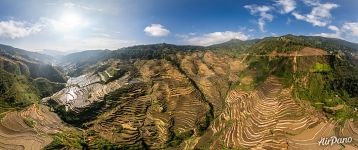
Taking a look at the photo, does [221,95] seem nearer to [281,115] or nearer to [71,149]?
[281,115]

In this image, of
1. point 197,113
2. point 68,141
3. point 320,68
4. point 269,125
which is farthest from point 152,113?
point 320,68

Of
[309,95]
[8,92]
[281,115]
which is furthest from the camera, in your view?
[8,92]

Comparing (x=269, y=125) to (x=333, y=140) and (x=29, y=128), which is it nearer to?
(x=333, y=140)

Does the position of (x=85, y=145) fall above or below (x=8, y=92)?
below

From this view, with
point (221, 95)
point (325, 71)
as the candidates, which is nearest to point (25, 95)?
point (221, 95)

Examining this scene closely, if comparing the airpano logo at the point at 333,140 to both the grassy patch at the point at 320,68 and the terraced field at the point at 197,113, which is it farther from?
the grassy patch at the point at 320,68

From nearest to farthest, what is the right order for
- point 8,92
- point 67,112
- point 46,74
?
point 67,112, point 8,92, point 46,74
